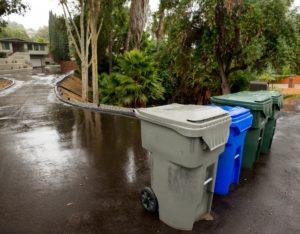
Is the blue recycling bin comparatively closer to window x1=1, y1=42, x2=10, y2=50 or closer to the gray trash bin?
the gray trash bin

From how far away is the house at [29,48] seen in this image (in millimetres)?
45250

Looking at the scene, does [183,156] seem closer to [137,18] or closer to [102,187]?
[102,187]

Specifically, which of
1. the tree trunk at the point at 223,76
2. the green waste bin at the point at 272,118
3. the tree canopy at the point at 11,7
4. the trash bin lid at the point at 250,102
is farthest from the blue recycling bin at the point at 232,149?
the tree canopy at the point at 11,7

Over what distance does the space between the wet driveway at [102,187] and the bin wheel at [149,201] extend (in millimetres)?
110

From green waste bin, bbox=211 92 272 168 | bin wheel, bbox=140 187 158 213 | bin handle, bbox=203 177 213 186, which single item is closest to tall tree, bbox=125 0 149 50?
green waste bin, bbox=211 92 272 168

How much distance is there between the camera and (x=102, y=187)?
149 inches

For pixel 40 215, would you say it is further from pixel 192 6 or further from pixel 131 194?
pixel 192 6

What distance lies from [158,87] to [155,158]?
353 inches

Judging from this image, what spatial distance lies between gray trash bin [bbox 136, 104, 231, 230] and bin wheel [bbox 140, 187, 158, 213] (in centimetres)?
1

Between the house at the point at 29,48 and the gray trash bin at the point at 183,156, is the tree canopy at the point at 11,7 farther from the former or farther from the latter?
the house at the point at 29,48

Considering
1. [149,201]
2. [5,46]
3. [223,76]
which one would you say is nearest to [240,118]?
[149,201]

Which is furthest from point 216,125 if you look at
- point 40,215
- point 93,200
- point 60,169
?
point 60,169

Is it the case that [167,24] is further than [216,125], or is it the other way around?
[167,24]

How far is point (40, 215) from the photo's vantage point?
10.1 feet
